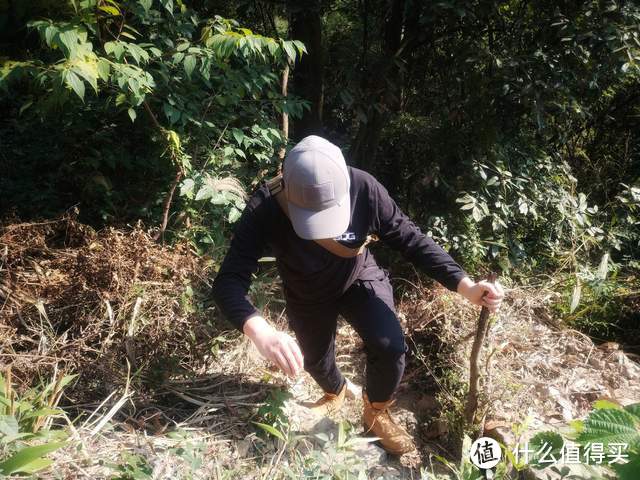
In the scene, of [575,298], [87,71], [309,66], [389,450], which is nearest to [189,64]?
[87,71]

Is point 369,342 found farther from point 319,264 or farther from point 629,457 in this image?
point 629,457

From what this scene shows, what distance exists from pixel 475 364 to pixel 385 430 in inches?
21.5

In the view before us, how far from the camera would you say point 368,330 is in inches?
82.4

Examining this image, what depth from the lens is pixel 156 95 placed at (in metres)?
2.75

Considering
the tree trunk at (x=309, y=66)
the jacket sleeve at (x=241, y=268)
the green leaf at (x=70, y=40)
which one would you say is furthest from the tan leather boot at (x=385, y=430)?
the tree trunk at (x=309, y=66)

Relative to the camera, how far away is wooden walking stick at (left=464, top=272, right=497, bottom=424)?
2.07 meters

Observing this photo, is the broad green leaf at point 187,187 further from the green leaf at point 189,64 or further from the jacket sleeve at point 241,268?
the jacket sleeve at point 241,268

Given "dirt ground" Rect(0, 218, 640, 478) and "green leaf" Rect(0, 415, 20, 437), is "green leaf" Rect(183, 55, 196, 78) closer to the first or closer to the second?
"dirt ground" Rect(0, 218, 640, 478)

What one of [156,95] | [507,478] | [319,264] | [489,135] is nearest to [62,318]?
[156,95]

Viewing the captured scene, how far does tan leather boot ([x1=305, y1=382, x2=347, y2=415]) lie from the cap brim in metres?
1.10

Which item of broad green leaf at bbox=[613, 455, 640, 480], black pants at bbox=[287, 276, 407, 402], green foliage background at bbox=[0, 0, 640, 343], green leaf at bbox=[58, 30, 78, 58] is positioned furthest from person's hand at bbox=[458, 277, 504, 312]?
green leaf at bbox=[58, 30, 78, 58]

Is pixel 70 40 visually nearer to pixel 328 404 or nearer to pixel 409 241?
pixel 409 241

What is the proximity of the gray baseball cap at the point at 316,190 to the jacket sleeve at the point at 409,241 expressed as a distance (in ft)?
0.84

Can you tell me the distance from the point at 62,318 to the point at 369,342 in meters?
1.69
